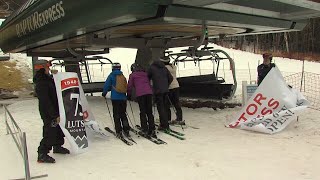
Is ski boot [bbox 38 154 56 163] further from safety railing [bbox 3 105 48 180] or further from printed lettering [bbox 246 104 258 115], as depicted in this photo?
printed lettering [bbox 246 104 258 115]

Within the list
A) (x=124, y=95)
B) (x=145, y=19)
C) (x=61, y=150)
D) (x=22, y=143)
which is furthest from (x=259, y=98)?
(x=22, y=143)

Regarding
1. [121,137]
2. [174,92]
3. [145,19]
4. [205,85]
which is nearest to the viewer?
[145,19]

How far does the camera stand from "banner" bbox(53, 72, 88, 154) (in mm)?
6125

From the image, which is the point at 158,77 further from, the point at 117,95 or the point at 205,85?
the point at 205,85

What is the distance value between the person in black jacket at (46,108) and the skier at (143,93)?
177 centimetres

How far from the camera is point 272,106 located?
7965mm

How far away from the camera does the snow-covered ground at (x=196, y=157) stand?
5.31 metres

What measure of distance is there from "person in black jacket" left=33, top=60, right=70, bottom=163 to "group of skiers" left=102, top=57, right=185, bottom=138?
1.45 m

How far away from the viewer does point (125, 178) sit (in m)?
5.18

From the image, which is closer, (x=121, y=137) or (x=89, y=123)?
(x=89, y=123)

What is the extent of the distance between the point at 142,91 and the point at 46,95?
205 centimetres

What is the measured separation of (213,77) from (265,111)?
4771 mm

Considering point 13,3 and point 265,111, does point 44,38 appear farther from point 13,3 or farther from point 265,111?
point 13,3

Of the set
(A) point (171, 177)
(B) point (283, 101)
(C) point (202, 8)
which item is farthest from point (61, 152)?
(B) point (283, 101)
